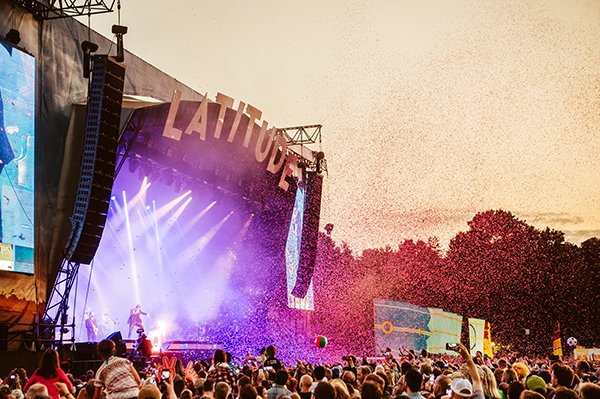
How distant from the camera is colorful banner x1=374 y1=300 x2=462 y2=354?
2469cm

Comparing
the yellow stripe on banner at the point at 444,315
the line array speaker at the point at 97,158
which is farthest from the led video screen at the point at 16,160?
the yellow stripe on banner at the point at 444,315

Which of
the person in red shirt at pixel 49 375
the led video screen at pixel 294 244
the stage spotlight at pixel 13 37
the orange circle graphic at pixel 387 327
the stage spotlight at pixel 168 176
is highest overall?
the stage spotlight at pixel 13 37

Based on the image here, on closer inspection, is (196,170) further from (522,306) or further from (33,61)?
(522,306)

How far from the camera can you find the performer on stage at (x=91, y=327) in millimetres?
22859

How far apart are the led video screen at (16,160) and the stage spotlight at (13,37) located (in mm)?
221

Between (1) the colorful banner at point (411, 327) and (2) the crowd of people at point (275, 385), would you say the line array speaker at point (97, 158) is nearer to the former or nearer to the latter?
(2) the crowd of people at point (275, 385)

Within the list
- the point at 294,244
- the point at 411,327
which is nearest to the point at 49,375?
the point at 411,327

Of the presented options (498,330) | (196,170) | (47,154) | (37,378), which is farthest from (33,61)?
(498,330)

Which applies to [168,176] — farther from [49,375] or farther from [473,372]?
[473,372]

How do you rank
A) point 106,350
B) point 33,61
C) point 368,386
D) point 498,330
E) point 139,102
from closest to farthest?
point 368,386 → point 106,350 → point 33,61 → point 139,102 → point 498,330

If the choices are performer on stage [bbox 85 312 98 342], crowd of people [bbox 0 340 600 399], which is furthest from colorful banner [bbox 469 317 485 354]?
crowd of people [bbox 0 340 600 399]

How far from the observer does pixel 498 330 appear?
50312mm

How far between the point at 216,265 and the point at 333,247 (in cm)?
4190

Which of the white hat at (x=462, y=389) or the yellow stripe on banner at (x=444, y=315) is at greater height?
the white hat at (x=462, y=389)
